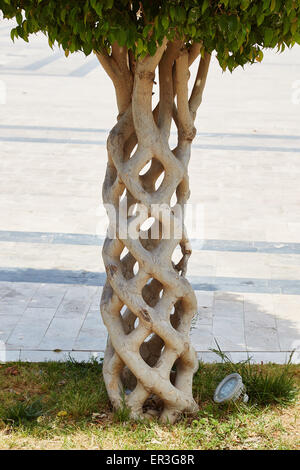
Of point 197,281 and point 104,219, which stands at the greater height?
point 104,219

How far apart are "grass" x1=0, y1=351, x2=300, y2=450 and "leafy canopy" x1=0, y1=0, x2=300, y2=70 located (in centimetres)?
237

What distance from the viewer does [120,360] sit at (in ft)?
16.3

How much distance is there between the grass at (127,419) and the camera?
184 inches

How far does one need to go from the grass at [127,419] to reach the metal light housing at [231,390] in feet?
0.21

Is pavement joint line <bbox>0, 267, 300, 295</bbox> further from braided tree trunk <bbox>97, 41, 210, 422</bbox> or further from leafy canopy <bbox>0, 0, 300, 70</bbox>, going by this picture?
leafy canopy <bbox>0, 0, 300, 70</bbox>

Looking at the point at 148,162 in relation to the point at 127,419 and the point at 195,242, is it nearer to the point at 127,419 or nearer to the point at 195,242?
the point at 127,419

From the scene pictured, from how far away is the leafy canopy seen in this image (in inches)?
151

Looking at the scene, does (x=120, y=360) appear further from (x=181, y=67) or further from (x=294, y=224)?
(x=294, y=224)

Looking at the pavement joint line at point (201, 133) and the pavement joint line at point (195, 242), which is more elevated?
the pavement joint line at point (201, 133)

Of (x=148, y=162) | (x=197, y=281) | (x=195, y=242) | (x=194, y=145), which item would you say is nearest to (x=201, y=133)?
(x=194, y=145)

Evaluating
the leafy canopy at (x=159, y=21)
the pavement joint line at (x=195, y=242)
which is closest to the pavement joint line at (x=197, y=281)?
the pavement joint line at (x=195, y=242)

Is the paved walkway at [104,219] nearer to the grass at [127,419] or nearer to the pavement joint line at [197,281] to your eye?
the pavement joint line at [197,281]

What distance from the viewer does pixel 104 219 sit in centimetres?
942

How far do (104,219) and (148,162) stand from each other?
4.71m
